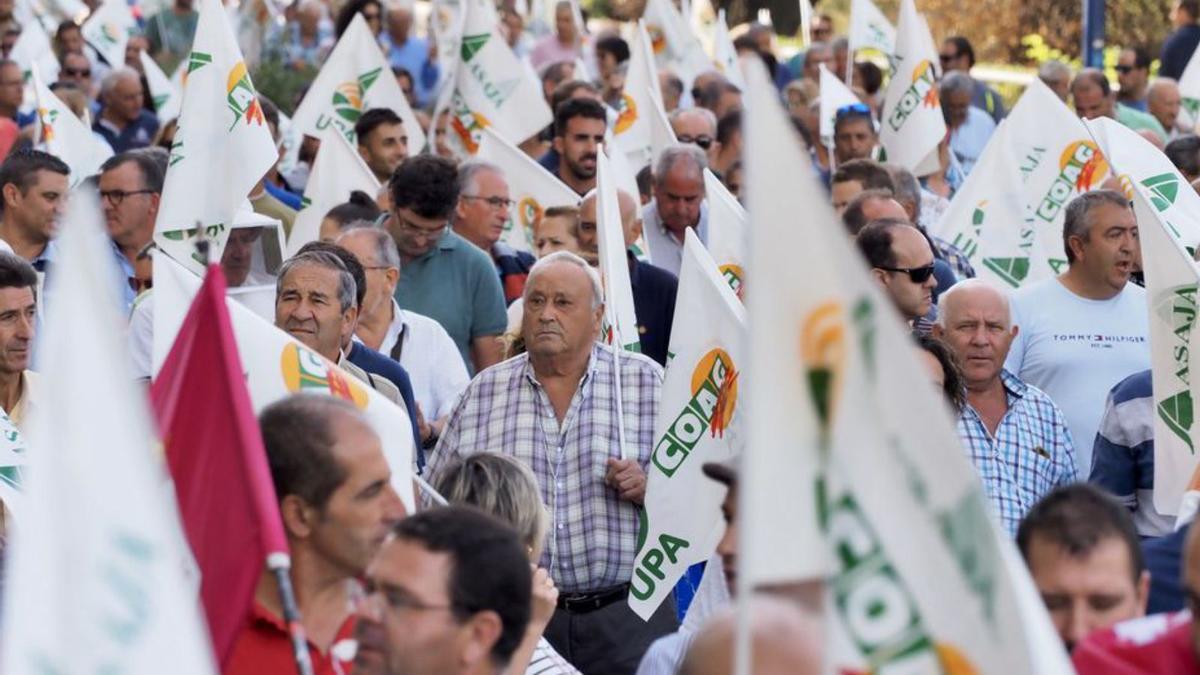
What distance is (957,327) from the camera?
7652 millimetres

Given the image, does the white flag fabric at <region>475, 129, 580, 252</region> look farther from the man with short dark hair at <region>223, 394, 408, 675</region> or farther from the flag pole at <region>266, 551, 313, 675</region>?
the flag pole at <region>266, 551, 313, 675</region>

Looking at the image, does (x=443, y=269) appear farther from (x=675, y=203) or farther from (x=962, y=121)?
(x=962, y=121)

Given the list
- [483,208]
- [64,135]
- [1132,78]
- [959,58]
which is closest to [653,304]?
[483,208]

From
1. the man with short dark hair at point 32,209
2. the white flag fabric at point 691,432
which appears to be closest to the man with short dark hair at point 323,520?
the white flag fabric at point 691,432

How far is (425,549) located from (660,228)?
716cm

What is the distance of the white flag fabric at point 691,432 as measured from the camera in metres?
6.91

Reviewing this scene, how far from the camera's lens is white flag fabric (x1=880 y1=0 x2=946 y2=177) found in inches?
525

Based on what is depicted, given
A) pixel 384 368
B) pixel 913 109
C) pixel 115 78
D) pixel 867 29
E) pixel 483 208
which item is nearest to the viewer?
pixel 384 368

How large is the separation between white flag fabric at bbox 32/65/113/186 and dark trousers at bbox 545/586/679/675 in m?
5.45

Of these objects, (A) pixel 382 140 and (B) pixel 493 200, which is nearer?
(B) pixel 493 200

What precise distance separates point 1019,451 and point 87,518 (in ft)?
14.1

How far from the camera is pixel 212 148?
29.8ft

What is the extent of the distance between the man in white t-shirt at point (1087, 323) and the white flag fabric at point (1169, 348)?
85 centimetres

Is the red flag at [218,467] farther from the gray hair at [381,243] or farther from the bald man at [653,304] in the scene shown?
the bald man at [653,304]
